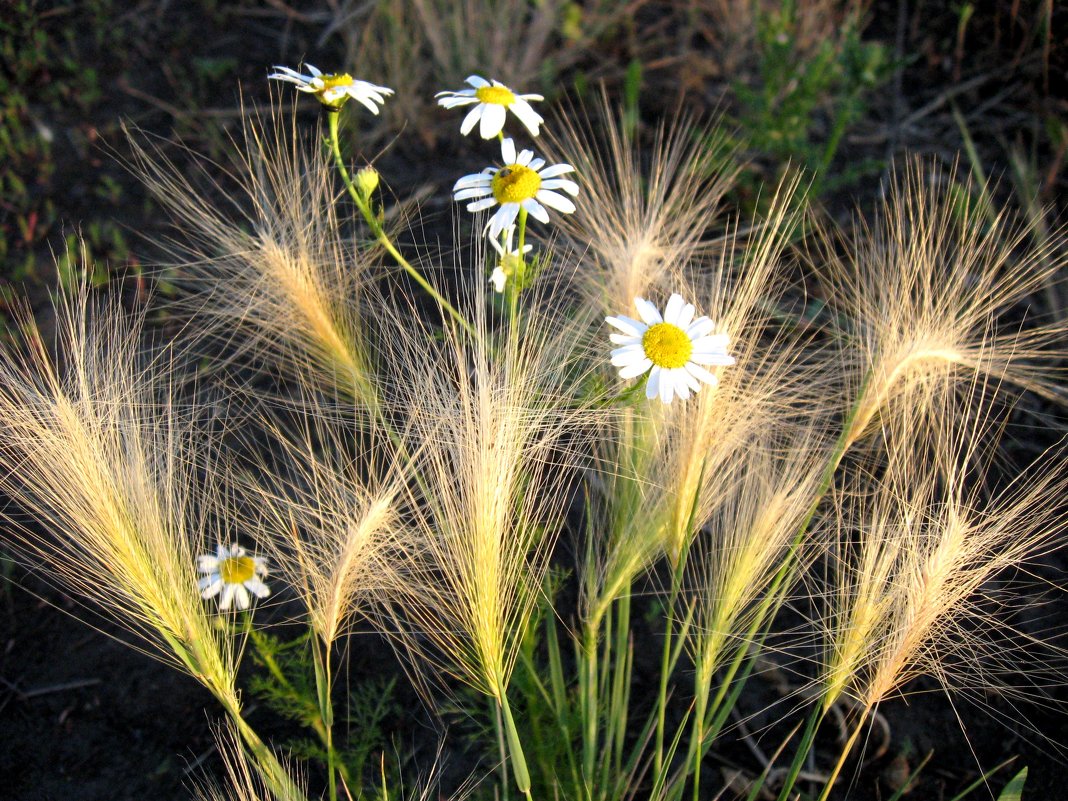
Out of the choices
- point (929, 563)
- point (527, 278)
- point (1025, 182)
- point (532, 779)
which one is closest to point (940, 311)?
point (929, 563)

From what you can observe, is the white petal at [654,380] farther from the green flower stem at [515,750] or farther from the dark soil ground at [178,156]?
the dark soil ground at [178,156]

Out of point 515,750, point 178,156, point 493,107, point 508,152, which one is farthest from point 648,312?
point 178,156

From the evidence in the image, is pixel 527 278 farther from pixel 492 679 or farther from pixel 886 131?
pixel 886 131

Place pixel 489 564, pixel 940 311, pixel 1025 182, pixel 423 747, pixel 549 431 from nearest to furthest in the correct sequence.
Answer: pixel 489 564
pixel 549 431
pixel 940 311
pixel 423 747
pixel 1025 182

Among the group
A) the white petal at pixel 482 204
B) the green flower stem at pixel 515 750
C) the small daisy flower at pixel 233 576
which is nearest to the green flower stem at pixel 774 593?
the green flower stem at pixel 515 750

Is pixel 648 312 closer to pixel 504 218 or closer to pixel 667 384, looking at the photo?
pixel 667 384

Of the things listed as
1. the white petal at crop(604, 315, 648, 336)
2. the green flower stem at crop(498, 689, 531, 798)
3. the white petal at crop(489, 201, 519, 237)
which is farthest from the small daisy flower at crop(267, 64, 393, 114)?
the green flower stem at crop(498, 689, 531, 798)
